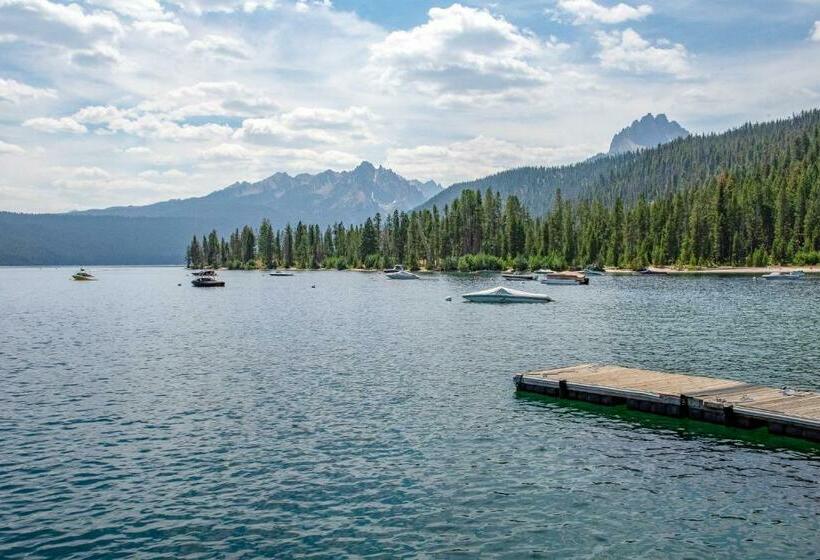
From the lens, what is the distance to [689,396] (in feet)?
117

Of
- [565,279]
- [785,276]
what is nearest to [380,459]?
[565,279]

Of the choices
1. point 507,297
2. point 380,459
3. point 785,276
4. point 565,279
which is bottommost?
point 380,459

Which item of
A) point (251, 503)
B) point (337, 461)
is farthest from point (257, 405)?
point (251, 503)

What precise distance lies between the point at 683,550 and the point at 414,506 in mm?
8868

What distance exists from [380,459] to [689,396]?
17760 millimetres

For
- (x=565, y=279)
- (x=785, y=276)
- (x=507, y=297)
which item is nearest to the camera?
(x=507, y=297)

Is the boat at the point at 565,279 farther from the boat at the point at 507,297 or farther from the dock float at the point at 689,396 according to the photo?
the dock float at the point at 689,396

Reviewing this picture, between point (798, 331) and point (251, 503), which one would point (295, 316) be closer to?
point (798, 331)

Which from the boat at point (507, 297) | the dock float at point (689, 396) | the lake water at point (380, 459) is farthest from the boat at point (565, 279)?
the dock float at point (689, 396)

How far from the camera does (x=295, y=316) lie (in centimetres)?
9875

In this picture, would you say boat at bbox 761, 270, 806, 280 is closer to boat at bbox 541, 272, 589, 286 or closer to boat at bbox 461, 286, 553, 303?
boat at bbox 541, 272, 589, 286

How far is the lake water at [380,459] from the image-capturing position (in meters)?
21.1

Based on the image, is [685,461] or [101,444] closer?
[685,461]

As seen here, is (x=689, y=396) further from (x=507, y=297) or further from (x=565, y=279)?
(x=565, y=279)
